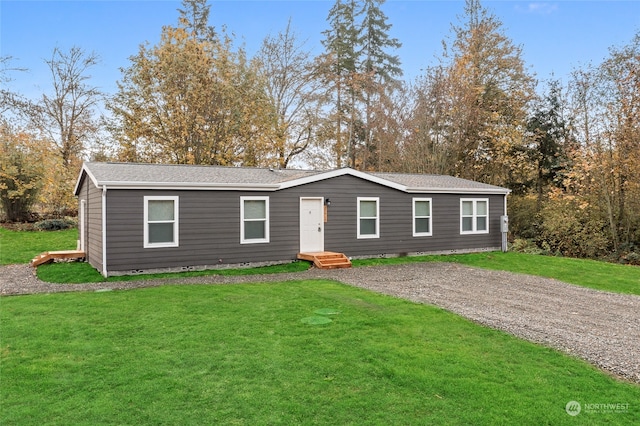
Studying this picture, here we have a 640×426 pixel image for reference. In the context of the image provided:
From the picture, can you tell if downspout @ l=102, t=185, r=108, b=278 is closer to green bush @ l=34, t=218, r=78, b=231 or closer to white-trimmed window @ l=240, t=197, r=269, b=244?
white-trimmed window @ l=240, t=197, r=269, b=244

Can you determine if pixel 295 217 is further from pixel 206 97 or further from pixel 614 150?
pixel 614 150

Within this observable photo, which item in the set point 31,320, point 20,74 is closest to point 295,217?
point 31,320

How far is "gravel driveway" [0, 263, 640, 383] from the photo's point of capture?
545 centimetres

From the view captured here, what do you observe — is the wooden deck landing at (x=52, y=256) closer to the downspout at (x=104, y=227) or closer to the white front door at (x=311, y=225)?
the downspout at (x=104, y=227)

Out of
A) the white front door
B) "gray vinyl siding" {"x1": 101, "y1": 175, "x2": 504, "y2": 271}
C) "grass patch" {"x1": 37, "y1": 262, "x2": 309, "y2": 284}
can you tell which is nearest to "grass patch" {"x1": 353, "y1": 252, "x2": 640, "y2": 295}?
"gray vinyl siding" {"x1": 101, "y1": 175, "x2": 504, "y2": 271}

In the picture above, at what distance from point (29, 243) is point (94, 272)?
8.26 meters

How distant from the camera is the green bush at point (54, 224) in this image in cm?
1964

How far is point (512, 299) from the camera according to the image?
27.3ft

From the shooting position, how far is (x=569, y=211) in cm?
1738

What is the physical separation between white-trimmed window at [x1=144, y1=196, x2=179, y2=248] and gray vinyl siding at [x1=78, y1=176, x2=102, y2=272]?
120 centimetres

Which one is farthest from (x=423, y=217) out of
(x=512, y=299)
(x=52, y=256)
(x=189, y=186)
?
(x=52, y=256)

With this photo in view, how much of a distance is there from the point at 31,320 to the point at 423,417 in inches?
239

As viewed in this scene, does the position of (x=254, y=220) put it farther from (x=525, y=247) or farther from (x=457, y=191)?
(x=525, y=247)

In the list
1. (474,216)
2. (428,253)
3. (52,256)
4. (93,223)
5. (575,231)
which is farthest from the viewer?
(575,231)
